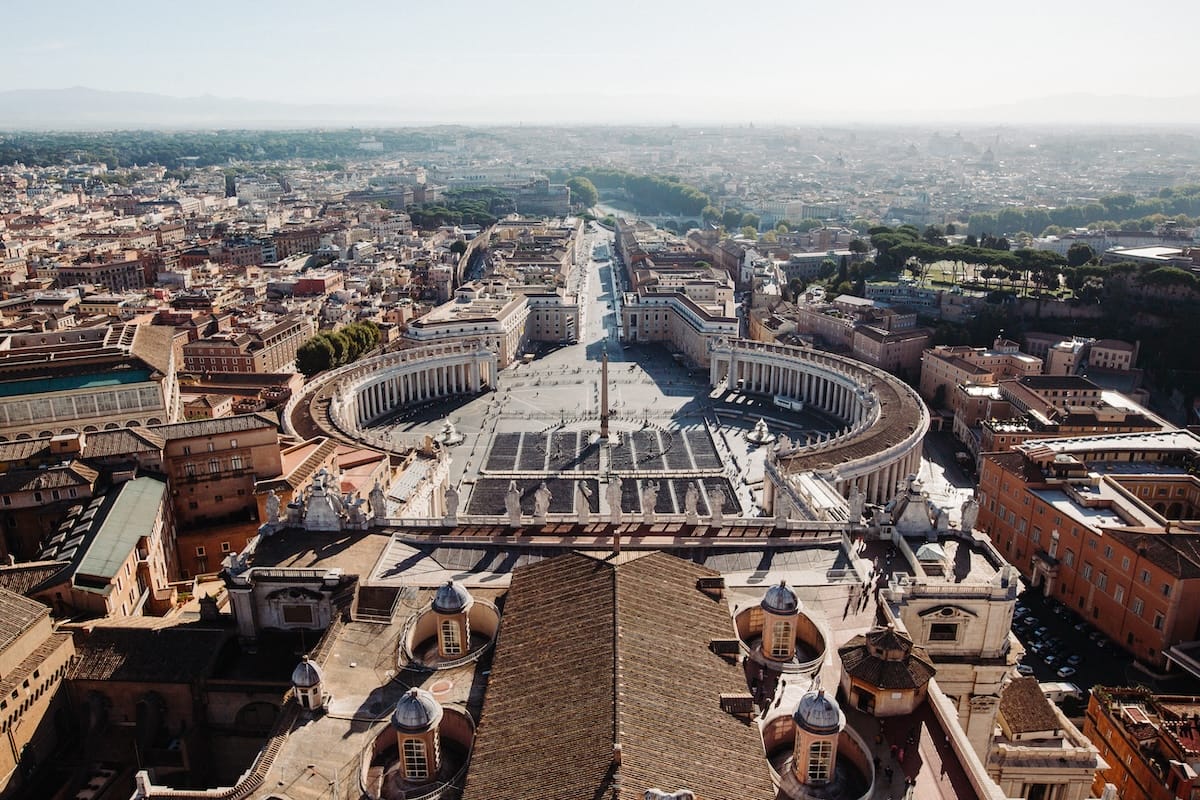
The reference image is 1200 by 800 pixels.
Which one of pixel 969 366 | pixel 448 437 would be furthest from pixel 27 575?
pixel 969 366

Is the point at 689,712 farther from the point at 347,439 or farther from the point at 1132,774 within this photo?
the point at 347,439

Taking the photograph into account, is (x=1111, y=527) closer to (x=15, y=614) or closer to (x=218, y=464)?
(x=218, y=464)

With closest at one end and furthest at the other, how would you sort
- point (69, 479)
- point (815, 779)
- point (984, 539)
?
1. point (815, 779)
2. point (984, 539)
3. point (69, 479)

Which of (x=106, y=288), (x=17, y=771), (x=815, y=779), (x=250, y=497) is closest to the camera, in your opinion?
(x=815, y=779)

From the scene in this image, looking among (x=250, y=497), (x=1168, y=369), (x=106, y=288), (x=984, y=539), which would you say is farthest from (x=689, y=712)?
(x=106, y=288)

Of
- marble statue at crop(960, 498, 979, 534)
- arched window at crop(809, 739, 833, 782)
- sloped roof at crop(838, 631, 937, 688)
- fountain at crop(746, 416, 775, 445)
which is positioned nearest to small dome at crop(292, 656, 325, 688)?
arched window at crop(809, 739, 833, 782)

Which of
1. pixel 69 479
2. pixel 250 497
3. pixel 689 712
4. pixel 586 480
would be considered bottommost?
pixel 586 480

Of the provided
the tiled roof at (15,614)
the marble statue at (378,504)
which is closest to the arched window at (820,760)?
the marble statue at (378,504)
